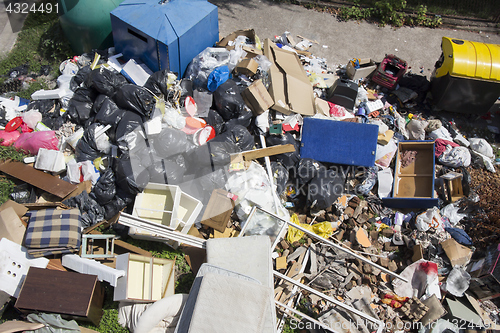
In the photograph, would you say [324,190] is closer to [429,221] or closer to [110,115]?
[429,221]

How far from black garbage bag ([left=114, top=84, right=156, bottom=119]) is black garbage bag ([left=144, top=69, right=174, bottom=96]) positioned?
0.13m

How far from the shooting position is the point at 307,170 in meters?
4.20

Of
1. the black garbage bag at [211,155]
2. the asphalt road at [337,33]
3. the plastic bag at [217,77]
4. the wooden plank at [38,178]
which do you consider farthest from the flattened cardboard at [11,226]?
the asphalt road at [337,33]

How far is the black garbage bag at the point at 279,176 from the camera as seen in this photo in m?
4.16

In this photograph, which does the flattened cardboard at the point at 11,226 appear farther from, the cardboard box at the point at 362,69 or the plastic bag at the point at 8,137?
the cardboard box at the point at 362,69

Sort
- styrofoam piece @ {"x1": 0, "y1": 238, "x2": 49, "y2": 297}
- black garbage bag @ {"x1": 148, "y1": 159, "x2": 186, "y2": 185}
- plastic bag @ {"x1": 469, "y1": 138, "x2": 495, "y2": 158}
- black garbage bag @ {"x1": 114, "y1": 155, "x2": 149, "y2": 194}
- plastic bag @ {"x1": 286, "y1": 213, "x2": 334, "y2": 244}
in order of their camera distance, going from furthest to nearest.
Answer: plastic bag @ {"x1": 469, "y1": 138, "x2": 495, "y2": 158}, plastic bag @ {"x1": 286, "y1": 213, "x2": 334, "y2": 244}, black garbage bag @ {"x1": 148, "y1": 159, "x2": 186, "y2": 185}, black garbage bag @ {"x1": 114, "y1": 155, "x2": 149, "y2": 194}, styrofoam piece @ {"x1": 0, "y1": 238, "x2": 49, "y2": 297}

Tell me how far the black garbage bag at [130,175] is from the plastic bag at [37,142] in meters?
1.10

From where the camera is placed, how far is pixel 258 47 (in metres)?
5.31

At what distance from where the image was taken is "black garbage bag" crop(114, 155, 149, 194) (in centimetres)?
371

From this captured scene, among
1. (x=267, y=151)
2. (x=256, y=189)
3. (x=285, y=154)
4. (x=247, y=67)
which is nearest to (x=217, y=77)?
(x=247, y=67)

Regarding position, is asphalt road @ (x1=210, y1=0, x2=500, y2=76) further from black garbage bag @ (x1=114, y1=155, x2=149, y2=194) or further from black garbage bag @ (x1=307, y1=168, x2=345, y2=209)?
black garbage bag @ (x1=114, y1=155, x2=149, y2=194)

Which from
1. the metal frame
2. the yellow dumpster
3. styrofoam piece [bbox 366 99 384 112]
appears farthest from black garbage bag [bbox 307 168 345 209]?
the yellow dumpster

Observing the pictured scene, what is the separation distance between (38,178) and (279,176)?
121 inches

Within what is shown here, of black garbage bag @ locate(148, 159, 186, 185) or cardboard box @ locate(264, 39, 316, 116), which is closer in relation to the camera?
black garbage bag @ locate(148, 159, 186, 185)
